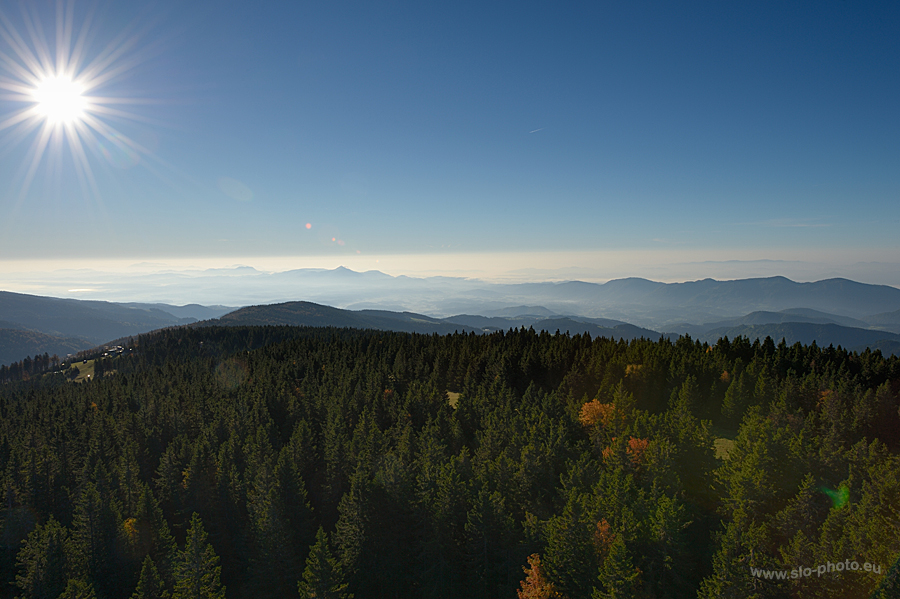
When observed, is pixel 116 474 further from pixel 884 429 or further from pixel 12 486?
pixel 884 429

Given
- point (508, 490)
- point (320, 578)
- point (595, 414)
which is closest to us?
point (320, 578)

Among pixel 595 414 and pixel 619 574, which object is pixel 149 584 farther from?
pixel 595 414

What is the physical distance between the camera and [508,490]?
45.0 meters

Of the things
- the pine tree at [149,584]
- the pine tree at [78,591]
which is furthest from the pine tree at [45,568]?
the pine tree at [149,584]

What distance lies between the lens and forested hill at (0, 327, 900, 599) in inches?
1277

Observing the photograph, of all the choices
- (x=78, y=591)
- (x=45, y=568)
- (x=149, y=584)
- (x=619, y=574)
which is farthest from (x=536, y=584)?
(x=45, y=568)

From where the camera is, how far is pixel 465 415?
68312 mm

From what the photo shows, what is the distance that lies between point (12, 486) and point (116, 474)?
45.0 feet

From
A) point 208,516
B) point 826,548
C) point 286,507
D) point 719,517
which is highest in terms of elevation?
point 826,548

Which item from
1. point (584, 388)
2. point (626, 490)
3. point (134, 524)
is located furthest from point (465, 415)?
point (134, 524)

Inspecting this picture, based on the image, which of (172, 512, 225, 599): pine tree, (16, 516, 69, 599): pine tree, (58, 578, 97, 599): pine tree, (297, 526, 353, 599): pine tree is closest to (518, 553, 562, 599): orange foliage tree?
(297, 526, 353, 599): pine tree

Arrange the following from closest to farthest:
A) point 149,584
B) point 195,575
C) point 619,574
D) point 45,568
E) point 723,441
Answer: point 619,574 → point 195,575 → point 149,584 → point 45,568 → point 723,441

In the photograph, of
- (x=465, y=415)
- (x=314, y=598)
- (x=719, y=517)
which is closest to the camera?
(x=314, y=598)

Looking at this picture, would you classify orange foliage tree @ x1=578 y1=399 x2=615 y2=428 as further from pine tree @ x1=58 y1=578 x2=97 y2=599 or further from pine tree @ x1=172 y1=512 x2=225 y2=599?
pine tree @ x1=58 y1=578 x2=97 y2=599
